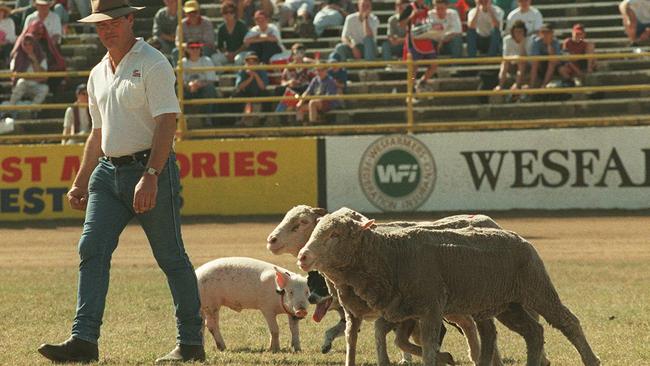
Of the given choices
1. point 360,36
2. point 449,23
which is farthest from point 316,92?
point 449,23

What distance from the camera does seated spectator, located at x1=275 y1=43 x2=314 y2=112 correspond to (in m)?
24.2

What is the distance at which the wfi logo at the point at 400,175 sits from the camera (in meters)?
22.8

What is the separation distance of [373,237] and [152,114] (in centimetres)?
174

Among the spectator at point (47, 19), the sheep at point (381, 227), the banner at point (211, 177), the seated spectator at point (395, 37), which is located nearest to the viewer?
the sheep at point (381, 227)

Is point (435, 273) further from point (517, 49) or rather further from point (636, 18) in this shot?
point (636, 18)

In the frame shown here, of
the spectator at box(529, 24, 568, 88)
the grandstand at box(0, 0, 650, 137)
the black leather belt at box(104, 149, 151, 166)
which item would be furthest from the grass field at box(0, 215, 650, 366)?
the spectator at box(529, 24, 568, 88)

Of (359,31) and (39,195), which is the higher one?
(359,31)

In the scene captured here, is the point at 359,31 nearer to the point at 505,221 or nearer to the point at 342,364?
the point at 505,221

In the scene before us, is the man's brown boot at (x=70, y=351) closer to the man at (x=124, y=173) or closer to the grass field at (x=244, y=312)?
the man at (x=124, y=173)

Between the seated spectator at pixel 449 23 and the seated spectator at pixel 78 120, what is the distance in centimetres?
617

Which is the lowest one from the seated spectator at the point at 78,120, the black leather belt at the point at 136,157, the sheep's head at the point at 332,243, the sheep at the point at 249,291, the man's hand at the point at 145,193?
the seated spectator at the point at 78,120

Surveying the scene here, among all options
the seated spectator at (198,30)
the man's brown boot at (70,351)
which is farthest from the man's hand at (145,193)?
the seated spectator at (198,30)

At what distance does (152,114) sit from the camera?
29.0 feet

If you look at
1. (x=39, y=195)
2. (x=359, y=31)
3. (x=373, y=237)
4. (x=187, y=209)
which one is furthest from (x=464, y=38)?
(x=373, y=237)
